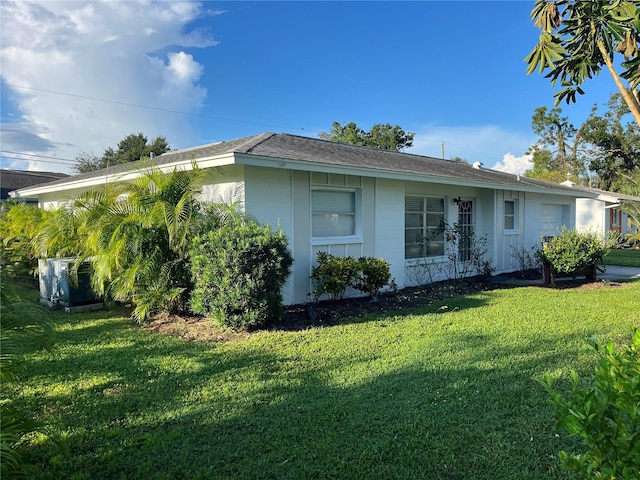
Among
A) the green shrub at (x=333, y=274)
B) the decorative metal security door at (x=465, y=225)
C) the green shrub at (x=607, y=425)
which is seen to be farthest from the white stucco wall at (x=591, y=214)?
the green shrub at (x=607, y=425)

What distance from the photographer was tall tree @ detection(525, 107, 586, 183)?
130ft

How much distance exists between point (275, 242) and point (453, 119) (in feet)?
73.5

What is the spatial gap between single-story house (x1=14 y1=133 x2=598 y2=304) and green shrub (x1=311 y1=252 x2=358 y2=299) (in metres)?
0.48

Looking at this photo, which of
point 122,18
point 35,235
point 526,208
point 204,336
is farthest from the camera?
point 526,208

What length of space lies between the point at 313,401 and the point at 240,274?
281 centimetres

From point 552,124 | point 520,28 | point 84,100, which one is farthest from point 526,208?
point 552,124

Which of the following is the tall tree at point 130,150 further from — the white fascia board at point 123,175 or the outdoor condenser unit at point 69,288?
the outdoor condenser unit at point 69,288

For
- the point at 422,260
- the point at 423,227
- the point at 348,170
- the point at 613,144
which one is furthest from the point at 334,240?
the point at 613,144

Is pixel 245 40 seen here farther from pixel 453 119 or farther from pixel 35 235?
pixel 453 119

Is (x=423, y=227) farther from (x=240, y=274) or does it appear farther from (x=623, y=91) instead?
(x=240, y=274)

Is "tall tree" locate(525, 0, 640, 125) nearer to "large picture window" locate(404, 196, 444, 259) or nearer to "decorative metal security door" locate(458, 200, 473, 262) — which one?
"large picture window" locate(404, 196, 444, 259)

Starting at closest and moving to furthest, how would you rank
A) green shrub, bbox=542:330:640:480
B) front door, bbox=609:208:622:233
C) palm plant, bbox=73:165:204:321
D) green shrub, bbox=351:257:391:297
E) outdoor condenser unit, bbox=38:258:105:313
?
green shrub, bbox=542:330:640:480, palm plant, bbox=73:165:204:321, outdoor condenser unit, bbox=38:258:105:313, green shrub, bbox=351:257:391:297, front door, bbox=609:208:622:233

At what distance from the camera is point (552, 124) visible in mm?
42438

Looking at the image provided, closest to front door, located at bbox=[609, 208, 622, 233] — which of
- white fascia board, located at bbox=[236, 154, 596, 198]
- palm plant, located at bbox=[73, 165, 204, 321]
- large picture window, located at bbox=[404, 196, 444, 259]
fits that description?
white fascia board, located at bbox=[236, 154, 596, 198]
